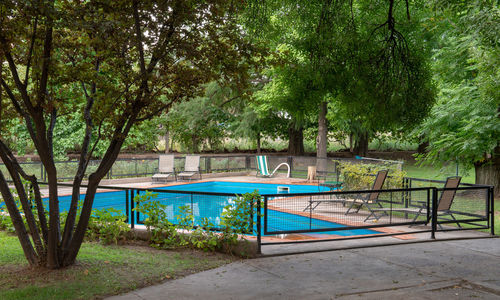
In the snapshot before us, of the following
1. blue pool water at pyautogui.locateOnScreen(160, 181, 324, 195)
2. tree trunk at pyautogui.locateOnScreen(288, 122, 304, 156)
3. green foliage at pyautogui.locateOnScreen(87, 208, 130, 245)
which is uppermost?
tree trunk at pyautogui.locateOnScreen(288, 122, 304, 156)

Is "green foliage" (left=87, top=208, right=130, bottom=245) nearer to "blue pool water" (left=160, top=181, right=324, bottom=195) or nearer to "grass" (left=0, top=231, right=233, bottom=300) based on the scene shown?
"grass" (left=0, top=231, right=233, bottom=300)

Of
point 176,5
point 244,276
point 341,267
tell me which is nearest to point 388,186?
point 341,267

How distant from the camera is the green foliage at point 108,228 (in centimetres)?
800

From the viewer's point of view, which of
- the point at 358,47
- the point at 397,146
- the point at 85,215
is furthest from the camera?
the point at 397,146

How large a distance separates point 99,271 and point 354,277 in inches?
134

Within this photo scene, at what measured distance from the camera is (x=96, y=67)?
722 cm

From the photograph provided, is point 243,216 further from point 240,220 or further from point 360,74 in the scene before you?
point 360,74

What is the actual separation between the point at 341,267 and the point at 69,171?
1438cm

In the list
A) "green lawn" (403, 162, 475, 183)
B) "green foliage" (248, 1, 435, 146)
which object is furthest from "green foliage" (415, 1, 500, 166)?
"green foliage" (248, 1, 435, 146)

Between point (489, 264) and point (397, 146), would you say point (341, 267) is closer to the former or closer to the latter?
point (489, 264)

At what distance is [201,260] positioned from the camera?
272 inches

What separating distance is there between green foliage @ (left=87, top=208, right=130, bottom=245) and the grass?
0.92 ft

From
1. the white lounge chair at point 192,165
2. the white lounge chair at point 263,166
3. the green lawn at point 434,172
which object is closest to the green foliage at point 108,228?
the green lawn at point 434,172

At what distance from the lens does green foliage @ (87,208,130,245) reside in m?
8.00
